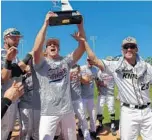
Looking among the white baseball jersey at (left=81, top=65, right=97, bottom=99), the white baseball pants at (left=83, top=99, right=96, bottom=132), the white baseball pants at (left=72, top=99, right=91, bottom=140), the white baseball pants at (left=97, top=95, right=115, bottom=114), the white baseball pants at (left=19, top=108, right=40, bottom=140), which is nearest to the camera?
the white baseball pants at (left=19, top=108, right=40, bottom=140)

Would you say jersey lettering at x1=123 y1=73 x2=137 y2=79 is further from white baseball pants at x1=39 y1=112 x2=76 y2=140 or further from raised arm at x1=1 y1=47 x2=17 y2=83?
raised arm at x1=1 y1=47 x2=17 y2=83

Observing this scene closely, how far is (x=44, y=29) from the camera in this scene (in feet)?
17.4

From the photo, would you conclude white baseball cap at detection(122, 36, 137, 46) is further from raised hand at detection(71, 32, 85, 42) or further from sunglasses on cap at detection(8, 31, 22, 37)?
sunglasses on cap at detection(8, 31, 22, 37)

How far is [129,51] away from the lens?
5.83 metres

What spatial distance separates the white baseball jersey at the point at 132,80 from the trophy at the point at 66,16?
108 cm

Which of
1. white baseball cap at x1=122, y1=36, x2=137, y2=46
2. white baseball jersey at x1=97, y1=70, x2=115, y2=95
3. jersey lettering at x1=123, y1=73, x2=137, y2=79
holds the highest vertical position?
white baseball cap at x1=122, y1=36, x2=137, y2=46

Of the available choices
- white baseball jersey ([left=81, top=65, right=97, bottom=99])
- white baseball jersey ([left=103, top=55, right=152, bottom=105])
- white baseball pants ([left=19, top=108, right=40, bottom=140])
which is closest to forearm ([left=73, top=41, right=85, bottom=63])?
white baseball jersey ([left=103, top=55, right=152, bottom=105])

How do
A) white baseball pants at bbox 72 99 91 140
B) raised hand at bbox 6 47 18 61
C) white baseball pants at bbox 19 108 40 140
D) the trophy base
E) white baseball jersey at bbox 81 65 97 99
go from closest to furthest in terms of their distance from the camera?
raised hand at bbox 6 47 18 61 < the trophy base < white baseball pants at bbox 19 108 40 140 < white baseball pants at bbox 72 99 91 140 < white baseball jersey at bbox 81 65 97 99

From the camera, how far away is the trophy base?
5.23m

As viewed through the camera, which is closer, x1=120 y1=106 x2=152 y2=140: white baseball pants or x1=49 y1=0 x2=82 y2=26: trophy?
x1=49 y1=0 x2=82 y2=26: trophy

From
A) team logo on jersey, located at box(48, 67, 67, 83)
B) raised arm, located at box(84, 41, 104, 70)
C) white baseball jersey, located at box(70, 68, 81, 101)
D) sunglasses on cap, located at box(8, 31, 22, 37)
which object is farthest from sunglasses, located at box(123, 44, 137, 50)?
white baseball jersey, located at box(70, 68, 81, 101)

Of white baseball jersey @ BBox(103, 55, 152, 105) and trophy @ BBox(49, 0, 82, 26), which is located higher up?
trophy @ BBox(49, 0, 82, 26)

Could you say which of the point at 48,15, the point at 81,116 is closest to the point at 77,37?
the point at 48,15

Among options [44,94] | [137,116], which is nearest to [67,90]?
[44,94]
